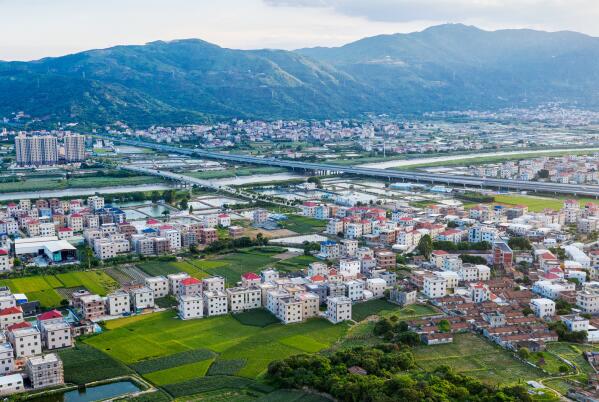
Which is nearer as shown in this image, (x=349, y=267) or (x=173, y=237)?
(x=349, y=267)

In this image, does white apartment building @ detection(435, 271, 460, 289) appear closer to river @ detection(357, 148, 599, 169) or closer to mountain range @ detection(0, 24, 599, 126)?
river @ detection(357, 148, 599, 169)

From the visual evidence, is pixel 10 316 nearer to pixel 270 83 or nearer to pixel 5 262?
pixel 5 262

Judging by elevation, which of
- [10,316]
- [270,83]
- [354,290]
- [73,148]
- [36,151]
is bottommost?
[10,316]

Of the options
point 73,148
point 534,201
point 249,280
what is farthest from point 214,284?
point 73,148

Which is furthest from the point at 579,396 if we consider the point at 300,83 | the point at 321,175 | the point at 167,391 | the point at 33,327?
the point at 300,83

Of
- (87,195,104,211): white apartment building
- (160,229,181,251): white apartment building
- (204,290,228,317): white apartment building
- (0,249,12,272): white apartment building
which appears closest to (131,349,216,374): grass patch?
(204,290,228,317): white apartment building
